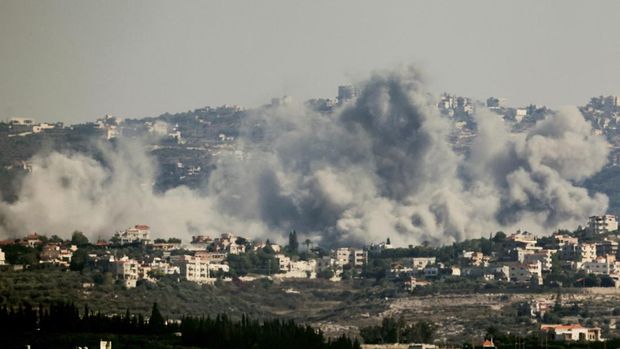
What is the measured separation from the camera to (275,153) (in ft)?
547

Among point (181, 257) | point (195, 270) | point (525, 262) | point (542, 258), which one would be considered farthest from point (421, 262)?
point (195, 270)

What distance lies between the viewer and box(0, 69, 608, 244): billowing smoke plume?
14625 cm

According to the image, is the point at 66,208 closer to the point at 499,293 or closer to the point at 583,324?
the point at 499,293

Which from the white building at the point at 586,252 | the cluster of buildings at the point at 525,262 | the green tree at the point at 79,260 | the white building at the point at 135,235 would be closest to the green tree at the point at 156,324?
the green tree at the point at 79,260

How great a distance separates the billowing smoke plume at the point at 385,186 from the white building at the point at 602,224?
16.5ft

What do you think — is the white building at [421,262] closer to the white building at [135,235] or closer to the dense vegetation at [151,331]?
the white building at [135,235]

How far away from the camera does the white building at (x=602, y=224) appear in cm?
14225

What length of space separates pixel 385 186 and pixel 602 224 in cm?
1438

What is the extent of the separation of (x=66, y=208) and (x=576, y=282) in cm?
3078

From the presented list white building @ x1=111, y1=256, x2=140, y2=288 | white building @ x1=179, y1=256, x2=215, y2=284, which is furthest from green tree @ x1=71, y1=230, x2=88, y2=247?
white building @ x1=111, y1=256, x2=140, y2=288

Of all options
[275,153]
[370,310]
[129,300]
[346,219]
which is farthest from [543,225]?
[129,300]

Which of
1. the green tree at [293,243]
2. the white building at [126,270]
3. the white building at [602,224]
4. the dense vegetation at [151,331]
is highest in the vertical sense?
the white building at [602,224]

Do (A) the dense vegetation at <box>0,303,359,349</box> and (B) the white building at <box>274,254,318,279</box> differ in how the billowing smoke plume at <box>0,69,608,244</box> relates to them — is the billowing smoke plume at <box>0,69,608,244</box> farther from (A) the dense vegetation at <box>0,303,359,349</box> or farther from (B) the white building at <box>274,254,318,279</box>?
(A) the dense vegetation at <box>0,303,359,349</box>

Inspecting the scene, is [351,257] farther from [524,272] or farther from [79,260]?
[79,260]
